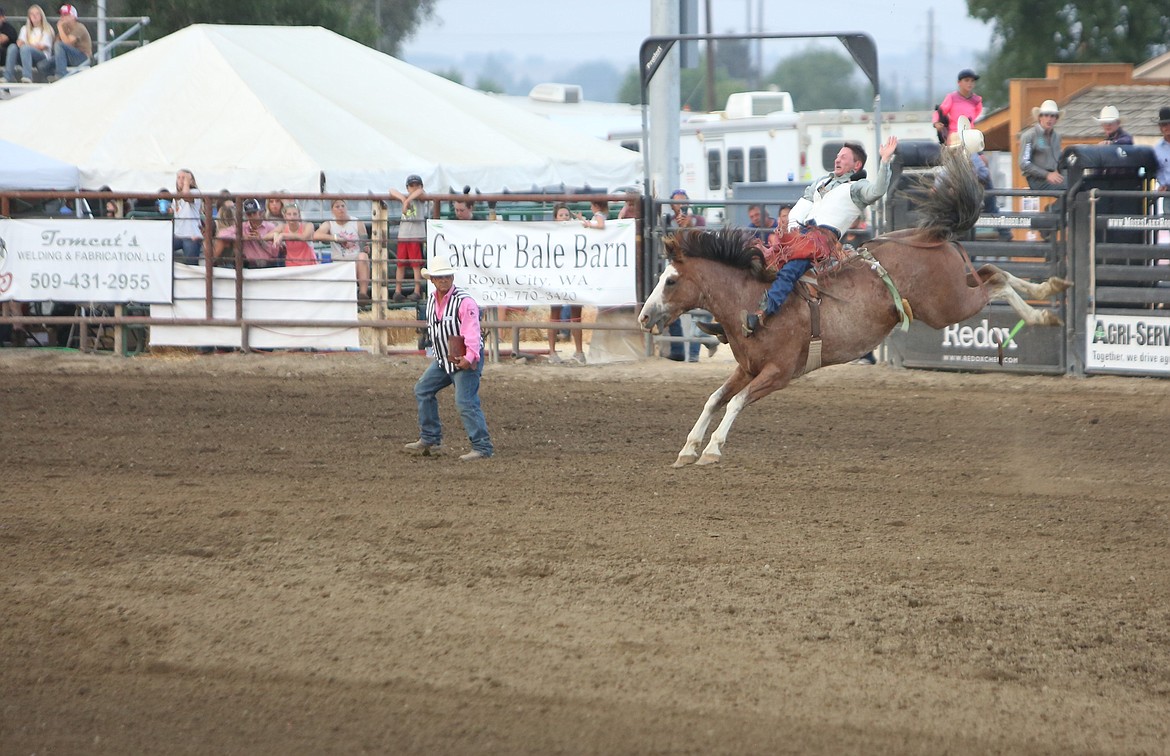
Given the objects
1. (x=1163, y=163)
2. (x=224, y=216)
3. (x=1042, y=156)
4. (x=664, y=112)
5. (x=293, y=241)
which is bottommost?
(x=293, y=241)

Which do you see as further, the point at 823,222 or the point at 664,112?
the point at 664,112

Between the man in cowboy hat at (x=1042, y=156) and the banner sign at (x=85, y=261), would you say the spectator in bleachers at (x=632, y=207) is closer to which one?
the man in cowboy hat at (x=1042, y=156)

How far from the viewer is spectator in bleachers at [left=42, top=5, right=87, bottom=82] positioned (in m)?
23.5

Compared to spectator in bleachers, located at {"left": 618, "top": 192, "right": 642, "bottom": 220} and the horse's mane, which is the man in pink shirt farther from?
the horse's mane

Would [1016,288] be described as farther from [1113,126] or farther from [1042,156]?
[1042,156]

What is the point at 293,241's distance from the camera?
51.3ft

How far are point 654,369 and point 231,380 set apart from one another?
4.44 metres

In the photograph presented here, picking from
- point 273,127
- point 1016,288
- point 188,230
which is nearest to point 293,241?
point 188,230

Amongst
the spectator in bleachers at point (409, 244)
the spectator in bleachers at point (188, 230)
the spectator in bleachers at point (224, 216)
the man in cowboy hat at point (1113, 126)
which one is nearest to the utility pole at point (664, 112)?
the spectator in bleachers at point (409, 244)

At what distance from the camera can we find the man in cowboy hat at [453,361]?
371 inches

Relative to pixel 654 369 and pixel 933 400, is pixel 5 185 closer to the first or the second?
pixel 654 369

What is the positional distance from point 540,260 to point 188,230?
4.17 meters

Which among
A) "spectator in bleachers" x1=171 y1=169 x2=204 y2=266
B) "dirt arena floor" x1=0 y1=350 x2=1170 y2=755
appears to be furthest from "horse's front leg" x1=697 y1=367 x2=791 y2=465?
"spectator in bleachers" x1=171 y1=169 x2=204 y2=266

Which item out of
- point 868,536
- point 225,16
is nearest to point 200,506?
point 868,536
